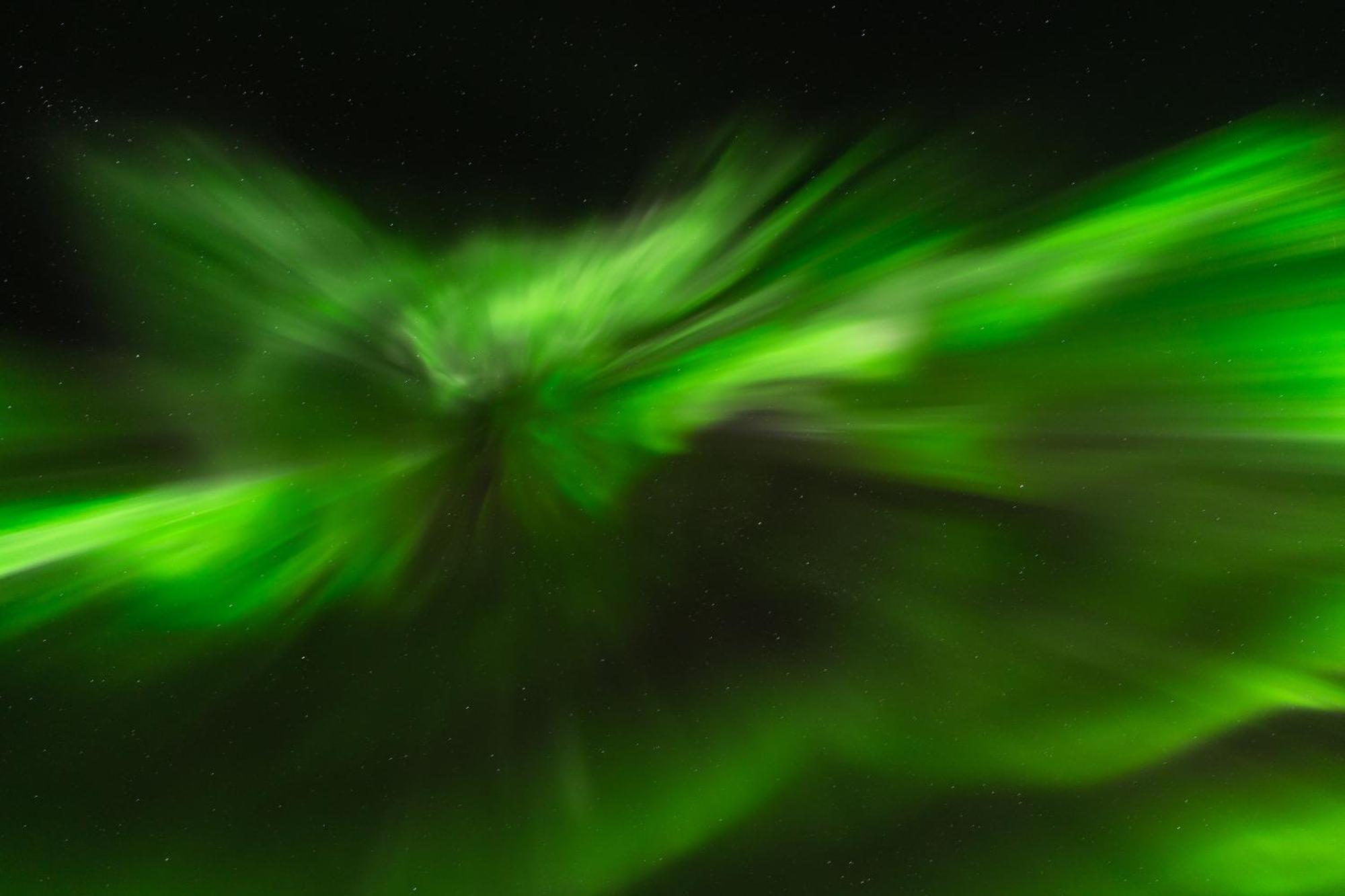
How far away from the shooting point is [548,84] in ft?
1.10

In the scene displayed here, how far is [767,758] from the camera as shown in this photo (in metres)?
0.38

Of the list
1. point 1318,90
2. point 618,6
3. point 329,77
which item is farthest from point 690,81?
point 1318,90

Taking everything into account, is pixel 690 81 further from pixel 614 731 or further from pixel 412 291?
pixel 614 731

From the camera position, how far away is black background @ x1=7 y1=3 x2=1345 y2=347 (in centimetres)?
32

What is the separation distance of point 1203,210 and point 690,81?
0.25 meters

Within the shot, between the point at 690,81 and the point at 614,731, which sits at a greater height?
the point at 690,81

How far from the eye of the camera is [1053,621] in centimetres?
38

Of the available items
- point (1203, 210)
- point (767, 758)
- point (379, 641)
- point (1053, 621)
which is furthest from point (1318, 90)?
point (379, 641)

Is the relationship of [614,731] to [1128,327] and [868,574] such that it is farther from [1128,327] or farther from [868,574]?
[1128,327]

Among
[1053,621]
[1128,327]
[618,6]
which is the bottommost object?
[1053,621]

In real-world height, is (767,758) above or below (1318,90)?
below

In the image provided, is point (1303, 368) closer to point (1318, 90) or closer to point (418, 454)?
point (1318, 90)

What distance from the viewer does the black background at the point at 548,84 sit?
32cm

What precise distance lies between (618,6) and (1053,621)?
360 millimetres
